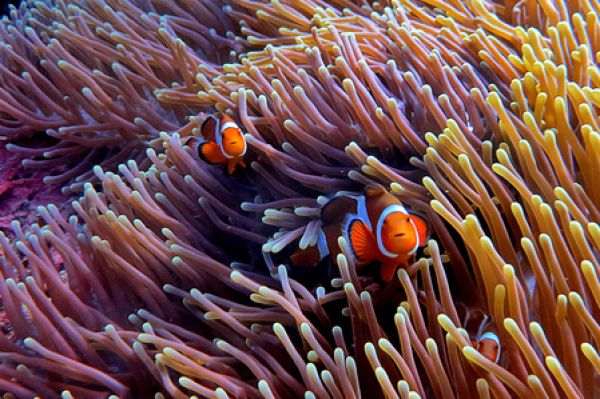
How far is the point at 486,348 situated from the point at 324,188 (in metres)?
0.50

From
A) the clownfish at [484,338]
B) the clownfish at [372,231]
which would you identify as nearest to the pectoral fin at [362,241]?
the clownfish at [372,231]

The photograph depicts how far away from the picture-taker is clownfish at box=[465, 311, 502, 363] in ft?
2.82

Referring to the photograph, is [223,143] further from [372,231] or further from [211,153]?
[372,231]

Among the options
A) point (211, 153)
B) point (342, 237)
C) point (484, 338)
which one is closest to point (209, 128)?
point (211, 153)

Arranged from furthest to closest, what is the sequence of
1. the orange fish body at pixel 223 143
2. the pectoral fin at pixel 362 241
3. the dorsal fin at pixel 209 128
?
the dorsal fin at pixel 209 128, the orange fish body at pixel 223 143, the pectoral fin at pixel 362 241

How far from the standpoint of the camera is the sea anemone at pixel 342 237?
33.7 inches

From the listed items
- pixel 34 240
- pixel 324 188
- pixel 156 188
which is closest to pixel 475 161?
pixel 324 188

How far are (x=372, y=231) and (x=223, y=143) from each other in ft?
1.42

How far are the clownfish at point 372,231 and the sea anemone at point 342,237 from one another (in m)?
0.03

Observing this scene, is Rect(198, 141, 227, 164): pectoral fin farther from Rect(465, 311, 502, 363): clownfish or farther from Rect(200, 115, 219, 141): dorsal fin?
Rect(465, 311, 502, 363): clownfish

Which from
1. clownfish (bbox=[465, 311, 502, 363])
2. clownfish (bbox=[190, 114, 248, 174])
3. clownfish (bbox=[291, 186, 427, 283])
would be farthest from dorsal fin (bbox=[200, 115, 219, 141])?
clownfish (bbox=[465, 311, 502, 363])

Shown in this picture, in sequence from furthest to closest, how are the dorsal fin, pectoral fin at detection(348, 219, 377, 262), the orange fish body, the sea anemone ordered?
the dorsal fin, the orange fish body, pectoral fin at detection(348, 219, 377, 262), the sea anemone

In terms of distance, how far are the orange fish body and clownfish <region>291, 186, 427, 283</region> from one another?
0.30 metres

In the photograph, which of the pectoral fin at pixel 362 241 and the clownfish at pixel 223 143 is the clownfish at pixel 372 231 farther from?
the clownfish at pixel 223 143
